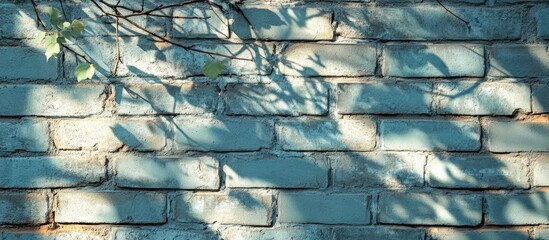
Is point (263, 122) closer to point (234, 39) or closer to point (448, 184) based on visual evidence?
point (234, 39)

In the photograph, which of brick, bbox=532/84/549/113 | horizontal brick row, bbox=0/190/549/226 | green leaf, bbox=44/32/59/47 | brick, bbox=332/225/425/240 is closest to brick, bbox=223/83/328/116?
horizontal brick row, bbox=0/190/549/226

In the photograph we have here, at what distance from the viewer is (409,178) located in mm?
1770

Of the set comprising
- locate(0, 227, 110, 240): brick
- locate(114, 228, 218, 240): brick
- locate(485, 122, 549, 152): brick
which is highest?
locate(485, 122, 549, 152): brick

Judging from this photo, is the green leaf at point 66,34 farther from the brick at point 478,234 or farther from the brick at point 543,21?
the brick at point 543,21

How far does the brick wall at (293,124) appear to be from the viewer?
1750 millimetres

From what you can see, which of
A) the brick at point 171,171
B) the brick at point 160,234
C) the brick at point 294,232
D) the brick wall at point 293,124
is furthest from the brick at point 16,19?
the brick at point 294,232

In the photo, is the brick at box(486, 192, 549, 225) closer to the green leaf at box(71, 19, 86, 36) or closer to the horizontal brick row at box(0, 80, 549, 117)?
the horizontal brick row at box(0, 80, 549, 117)

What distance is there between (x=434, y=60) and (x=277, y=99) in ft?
1.41

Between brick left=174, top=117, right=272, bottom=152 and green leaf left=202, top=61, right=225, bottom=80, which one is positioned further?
brick left=174, top=117, right=272, bottom=152

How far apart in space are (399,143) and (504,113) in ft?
0.95

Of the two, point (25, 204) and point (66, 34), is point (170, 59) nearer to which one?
point (66, 34)

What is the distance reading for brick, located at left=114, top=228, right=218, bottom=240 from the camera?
1778mm

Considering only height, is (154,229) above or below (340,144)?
below

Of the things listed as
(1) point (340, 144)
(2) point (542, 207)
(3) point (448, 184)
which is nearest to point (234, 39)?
(1) point (340, 144)
